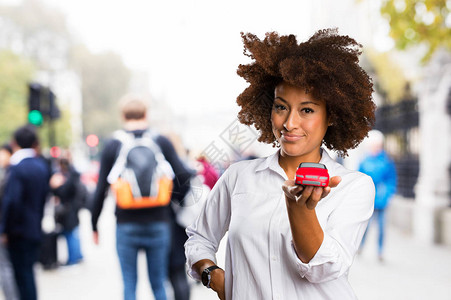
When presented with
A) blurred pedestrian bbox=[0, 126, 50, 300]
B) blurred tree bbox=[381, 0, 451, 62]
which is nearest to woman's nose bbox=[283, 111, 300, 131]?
blurred pedestrian bbox=[0, 126, 50, 300]

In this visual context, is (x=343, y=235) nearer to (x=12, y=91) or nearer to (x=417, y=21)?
(x=417, y=21)

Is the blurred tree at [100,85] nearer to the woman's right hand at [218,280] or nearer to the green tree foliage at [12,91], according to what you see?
the green tree foliage at [12,91]

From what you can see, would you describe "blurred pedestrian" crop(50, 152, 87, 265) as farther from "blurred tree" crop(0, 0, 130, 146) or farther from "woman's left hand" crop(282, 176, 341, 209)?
"blurred tree" crop(0, 0, 130, 146)

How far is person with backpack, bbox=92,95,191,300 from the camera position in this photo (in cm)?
409

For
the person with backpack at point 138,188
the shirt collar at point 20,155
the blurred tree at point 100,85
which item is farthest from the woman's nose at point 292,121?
the blurred tree at point 100,85

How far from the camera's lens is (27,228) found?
5.07m

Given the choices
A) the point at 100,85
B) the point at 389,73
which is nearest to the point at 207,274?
the point at 389,73

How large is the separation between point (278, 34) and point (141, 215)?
2.52m

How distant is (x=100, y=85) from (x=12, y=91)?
991cm

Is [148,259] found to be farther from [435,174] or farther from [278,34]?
[435,174]

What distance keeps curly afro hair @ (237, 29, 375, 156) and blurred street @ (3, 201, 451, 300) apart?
15.3 feet

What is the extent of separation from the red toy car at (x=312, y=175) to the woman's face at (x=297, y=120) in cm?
41

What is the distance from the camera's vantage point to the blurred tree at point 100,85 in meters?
54.0

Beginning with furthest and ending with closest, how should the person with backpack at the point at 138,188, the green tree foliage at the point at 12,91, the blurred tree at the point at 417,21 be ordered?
the green tree foliage at the point at 12,91, the blurred tree at the point at 417,21, the person with backpack at the point at 138,188
